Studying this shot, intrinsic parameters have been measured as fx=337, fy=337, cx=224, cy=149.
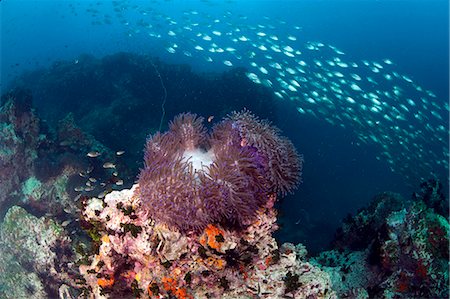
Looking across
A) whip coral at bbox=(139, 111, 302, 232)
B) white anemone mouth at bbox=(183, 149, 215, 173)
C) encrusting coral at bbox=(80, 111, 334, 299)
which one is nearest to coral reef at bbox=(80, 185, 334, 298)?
encrusting coral at bbox=(80, 111, 334, 299)

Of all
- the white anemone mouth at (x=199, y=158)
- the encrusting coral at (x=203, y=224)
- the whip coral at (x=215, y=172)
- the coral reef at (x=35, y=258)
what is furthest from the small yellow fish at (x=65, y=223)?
the white anemone mouth at (x=199, y=158)

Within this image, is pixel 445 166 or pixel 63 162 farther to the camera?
pixel 445 166

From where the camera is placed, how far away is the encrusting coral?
3.56 metres

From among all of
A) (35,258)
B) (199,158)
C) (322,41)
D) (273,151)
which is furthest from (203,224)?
(322,41)

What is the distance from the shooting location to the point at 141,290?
383 centimetres

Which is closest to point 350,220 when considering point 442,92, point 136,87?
point 136,87

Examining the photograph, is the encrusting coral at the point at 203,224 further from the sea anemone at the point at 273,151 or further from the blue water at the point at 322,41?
the blue water at the point at 322,41

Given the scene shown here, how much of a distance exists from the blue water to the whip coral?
1084cm

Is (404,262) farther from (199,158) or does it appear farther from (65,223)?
(65,223)

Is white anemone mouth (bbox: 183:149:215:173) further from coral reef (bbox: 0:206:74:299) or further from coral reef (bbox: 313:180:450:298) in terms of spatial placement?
coral reef (bbox: 0:206:74:299)

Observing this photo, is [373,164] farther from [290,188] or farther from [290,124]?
[290,188]

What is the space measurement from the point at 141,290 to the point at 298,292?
1800 mm

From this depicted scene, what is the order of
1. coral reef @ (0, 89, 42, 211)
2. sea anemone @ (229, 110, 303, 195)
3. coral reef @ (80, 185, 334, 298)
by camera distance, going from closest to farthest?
coral reef @ (80, 185, 334, 298), sea anemone @ (229, 110, 303, 195), coral reef @ (0, 89, 42, 211)

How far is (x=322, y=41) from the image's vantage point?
60.0 m
